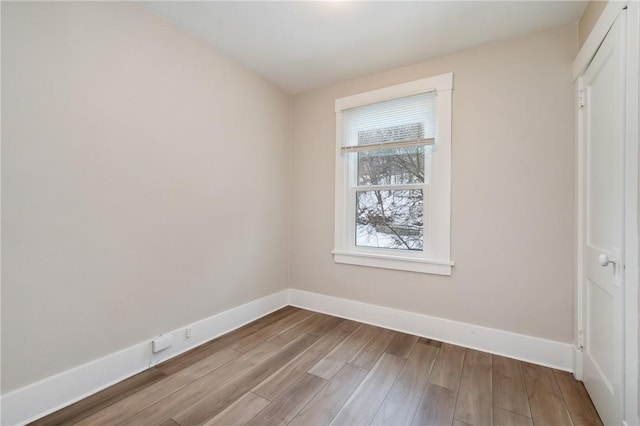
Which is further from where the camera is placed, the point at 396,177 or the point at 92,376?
the point at 396,177

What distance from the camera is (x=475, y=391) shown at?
1724mm

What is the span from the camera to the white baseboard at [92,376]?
1.40 m

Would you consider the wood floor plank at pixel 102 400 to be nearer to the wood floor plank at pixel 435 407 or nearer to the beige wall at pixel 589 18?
the wood floor plank at pixel 435 407

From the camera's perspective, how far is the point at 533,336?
81.5 inches

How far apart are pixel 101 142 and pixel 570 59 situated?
130 inches

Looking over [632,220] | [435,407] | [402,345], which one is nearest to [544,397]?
[435,407]

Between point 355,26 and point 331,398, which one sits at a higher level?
point 355,26

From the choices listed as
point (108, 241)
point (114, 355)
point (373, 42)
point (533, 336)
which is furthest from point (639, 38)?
point (114, 355)

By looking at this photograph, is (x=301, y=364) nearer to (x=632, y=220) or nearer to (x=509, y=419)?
(x=509, y=419)

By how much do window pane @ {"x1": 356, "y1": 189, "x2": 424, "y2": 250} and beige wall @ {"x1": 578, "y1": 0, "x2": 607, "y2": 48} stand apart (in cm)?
151

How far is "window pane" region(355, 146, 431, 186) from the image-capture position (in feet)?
8.58

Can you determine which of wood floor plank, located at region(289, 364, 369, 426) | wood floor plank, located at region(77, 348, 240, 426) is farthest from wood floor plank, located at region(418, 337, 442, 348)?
wood floor plank, located at region(77, 348, 240, 426)

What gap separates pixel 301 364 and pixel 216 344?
801mm

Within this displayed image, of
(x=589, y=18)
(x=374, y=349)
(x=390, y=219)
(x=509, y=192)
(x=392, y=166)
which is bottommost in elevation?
(x=374, y=349)
